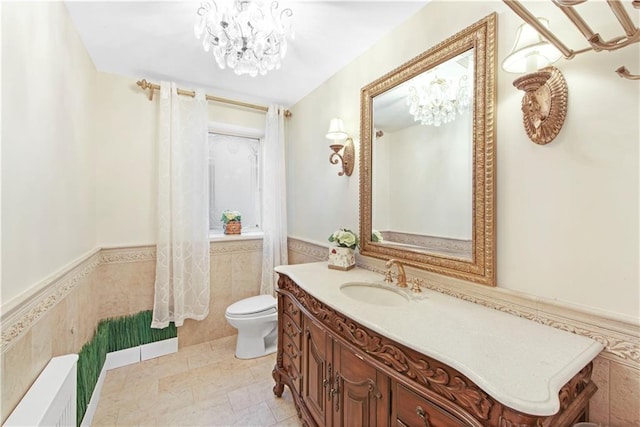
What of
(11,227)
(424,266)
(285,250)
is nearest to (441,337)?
(424,266)

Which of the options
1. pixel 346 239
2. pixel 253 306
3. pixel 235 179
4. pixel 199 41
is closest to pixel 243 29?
pixel 199 41

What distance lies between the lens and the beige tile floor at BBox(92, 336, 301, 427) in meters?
1.68

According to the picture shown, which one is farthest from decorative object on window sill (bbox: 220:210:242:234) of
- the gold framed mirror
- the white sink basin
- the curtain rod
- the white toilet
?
the white sink basin

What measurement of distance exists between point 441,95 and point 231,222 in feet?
7.35

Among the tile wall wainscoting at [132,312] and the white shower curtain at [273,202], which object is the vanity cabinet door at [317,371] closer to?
the tile wall wainscoting at [132,312]

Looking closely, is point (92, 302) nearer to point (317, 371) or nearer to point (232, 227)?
point (232, 227)

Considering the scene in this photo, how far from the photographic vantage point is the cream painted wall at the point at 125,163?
2201 millimetres

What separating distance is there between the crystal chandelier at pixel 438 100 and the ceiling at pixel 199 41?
445 mm

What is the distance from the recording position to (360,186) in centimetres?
191

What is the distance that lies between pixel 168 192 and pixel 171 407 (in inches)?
63.0

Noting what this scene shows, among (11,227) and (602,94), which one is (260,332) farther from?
(602,94)

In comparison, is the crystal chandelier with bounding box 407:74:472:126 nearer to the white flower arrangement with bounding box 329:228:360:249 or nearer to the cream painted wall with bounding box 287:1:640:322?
the cream painted wall with bounding box 287:1:640:322

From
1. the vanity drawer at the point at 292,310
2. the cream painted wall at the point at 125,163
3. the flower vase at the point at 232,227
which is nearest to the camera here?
the vanity drawer at the point at 292,310

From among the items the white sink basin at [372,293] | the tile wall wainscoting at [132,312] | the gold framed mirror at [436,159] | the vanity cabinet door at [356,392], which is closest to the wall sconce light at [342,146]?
the gold framed mirror at [436,159]
